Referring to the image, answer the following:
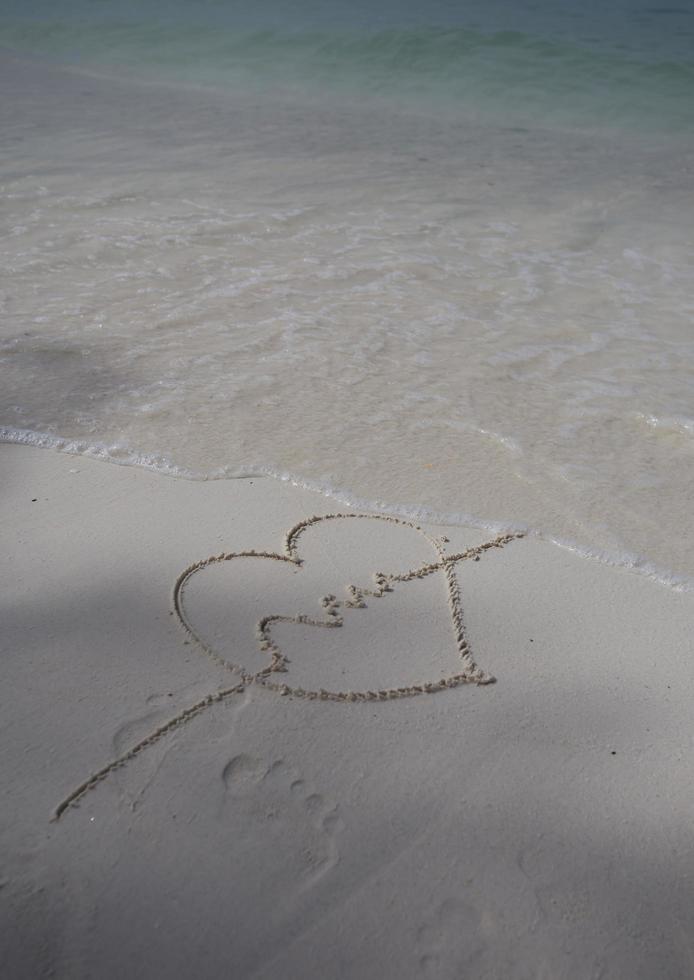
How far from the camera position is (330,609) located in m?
1.99

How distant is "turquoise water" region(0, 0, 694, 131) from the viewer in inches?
377

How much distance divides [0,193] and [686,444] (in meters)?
4.19

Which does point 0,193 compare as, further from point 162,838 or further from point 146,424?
point 162,838

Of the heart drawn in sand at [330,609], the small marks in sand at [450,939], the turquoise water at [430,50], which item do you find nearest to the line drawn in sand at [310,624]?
the heart drawn in sand at [330,609]

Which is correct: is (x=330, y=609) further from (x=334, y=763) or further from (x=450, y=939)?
(x=450, y=939)

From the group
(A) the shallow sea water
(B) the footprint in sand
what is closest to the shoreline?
(A) the shallow sea water

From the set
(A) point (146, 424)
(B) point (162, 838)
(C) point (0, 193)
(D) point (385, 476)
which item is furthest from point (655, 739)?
(C) point (0, 193)

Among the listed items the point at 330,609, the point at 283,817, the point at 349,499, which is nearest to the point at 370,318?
the point at 349,499

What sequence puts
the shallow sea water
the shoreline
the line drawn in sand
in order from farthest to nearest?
the shallow sea water, the shoreline, the line drawn in sand

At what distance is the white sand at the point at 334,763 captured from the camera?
1.33 m

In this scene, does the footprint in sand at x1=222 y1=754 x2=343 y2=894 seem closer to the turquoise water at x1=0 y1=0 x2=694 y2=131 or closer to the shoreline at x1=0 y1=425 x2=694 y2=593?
the shoreline at x1=0 y1=425 x2=694 y2=593

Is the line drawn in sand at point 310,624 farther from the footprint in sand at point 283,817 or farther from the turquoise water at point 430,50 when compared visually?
the turquoise water at point 430,50

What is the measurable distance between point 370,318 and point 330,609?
1991mm

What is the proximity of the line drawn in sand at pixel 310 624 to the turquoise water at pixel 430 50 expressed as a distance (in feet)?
25.5
